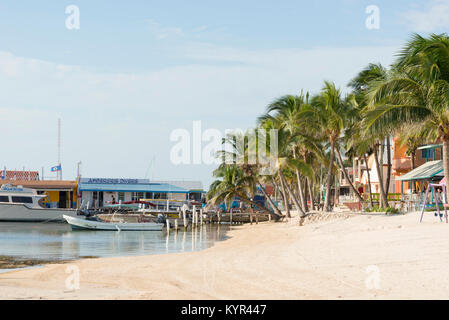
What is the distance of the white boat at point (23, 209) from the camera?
53750 mm

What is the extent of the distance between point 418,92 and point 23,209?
45284 mm

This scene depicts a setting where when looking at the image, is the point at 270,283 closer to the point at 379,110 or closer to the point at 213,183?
the point at 379,110

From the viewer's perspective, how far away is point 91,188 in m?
66.1

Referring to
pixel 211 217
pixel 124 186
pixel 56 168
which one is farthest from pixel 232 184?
pixel 56 168

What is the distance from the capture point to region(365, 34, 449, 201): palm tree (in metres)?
18.1

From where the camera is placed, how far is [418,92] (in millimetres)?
19531

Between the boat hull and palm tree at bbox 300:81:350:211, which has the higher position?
palm tree at bbox 300:81:350:211

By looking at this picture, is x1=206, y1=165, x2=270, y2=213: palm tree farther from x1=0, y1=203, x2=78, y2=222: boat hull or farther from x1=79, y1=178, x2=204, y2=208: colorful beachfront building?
x1=79, y1=178, x2=204, y2=208: colorful beachfront building

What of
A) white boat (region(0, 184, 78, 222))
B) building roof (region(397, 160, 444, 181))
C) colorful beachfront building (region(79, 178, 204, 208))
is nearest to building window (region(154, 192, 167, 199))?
colorful beachfront building (region(79, 178, 204, 208))

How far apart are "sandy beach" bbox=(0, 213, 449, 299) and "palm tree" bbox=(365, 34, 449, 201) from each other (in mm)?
3861

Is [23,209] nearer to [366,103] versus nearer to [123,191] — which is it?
[123,191]

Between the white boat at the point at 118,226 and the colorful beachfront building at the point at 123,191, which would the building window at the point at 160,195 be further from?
the white boat at the point at 118,226

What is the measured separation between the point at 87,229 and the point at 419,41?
3094 cm

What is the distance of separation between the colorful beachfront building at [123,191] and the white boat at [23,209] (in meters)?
11.5
